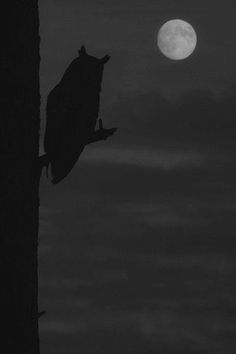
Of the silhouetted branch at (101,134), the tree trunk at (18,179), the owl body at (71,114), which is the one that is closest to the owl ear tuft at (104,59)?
the owl body at (71,114)

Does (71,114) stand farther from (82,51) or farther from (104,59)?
(82,51)

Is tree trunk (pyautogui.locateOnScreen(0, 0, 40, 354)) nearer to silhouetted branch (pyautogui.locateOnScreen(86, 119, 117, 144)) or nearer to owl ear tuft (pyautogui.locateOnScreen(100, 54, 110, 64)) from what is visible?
silhouetted branch (pyautogui.locateOnScreen(86, 119, 117, 144))

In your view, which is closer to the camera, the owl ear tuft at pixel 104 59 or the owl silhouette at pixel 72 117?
the owl silhouette at pixel 72 117

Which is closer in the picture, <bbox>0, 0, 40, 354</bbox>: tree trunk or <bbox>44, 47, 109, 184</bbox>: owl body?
<bbox>0, 0, 40, 354</bbox>: tree trunk

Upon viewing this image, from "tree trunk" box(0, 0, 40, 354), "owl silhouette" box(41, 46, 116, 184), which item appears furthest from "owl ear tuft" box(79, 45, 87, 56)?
"tree trunk" box(0, 0, 40, 354)

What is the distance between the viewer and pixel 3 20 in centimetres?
343

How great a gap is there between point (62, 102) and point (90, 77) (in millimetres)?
457

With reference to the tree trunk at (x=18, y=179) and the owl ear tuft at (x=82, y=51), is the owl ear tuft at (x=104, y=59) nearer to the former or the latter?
the owl ear tuft at (x=82, y=51)

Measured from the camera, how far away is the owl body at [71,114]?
11.7 ft

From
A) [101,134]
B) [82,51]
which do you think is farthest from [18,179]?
[82,51]

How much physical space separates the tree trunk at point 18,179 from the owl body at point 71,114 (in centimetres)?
17

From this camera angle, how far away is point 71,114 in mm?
3596

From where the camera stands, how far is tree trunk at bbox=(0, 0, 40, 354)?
3.09 meters

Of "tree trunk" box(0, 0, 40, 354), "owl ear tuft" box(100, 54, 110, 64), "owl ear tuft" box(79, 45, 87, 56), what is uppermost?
"owl ear tuft" box(79, 45, 87, 56)
